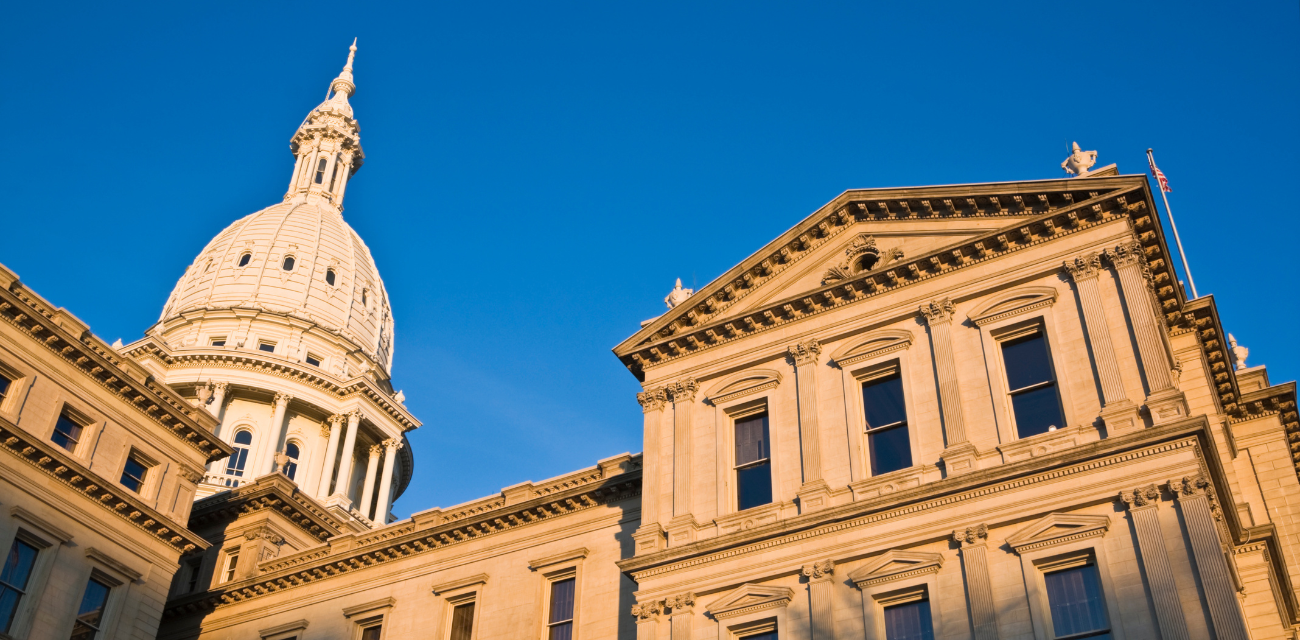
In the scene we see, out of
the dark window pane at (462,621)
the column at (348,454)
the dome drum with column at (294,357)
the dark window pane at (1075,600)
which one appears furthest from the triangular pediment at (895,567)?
the column at (348,454)

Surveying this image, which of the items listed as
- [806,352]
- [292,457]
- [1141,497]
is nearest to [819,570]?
[806,352]

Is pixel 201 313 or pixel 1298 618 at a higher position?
pixel 201 313

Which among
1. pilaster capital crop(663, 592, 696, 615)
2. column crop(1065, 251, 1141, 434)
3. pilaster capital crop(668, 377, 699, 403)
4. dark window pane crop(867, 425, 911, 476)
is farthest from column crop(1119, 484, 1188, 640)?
pilaster capital crop(668, 377, 699, 403)

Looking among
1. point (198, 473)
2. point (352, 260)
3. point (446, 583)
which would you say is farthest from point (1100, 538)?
point (352, 260)

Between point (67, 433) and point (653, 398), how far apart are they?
18766mm

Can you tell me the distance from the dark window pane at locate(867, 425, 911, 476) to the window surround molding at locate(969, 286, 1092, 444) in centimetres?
229

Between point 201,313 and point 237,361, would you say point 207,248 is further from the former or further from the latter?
point 237,361

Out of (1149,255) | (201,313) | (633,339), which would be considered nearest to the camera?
(1149,255)

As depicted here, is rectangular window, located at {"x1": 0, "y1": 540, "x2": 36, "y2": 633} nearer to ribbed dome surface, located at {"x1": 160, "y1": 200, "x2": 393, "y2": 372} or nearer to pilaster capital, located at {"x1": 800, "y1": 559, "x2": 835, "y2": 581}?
pilaster capital, located at {"x1": 800, "y1": 559, "x2": 835, "y2": 581}

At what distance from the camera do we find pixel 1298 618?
29.3 metres

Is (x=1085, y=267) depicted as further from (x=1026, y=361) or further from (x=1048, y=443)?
(x=1048, y=443)

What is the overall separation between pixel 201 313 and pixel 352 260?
14.2 m

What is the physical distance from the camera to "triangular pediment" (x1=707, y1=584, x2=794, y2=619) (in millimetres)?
27047

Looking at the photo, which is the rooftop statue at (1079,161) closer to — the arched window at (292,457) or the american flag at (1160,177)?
the american flag at (1160,177)
